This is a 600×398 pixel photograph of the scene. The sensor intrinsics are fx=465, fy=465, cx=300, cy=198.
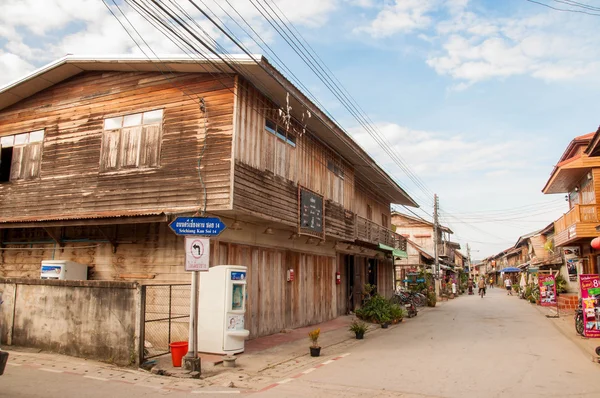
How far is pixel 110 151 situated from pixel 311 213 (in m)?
6.65

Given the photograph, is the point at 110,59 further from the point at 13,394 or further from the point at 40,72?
the point at 13,394

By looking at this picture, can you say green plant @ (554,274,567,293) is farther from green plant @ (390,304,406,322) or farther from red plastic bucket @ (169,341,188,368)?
red plastic bucket @ (169,341,188,368)

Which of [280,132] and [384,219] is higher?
[280,132]

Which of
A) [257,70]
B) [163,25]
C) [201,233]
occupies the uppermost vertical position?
[257,70]

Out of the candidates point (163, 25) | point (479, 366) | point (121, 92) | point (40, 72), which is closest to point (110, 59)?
point (121, 92)

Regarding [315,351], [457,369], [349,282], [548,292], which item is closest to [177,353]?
[315,351]

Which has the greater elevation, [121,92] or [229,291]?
[121,92]

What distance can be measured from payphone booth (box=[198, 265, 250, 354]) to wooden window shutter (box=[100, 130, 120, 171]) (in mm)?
4632

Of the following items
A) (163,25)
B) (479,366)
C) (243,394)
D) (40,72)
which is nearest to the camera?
(243,394)

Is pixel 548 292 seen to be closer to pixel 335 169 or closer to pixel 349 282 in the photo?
pixel 349 282

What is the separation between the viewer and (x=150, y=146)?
12.6m

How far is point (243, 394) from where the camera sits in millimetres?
7484

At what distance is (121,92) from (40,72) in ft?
8.70

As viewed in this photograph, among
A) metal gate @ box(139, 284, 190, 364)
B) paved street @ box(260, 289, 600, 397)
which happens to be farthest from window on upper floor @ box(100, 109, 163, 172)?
paved street @ box(260, 289, 600, 397)
